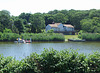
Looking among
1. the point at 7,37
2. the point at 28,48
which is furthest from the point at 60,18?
the point at 28,48

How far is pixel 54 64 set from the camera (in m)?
12.7

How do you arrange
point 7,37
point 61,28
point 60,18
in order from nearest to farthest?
point 7,37 → point 61,28 → point 60,18

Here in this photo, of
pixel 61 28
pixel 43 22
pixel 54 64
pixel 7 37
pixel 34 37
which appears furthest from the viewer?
pixel 61 28

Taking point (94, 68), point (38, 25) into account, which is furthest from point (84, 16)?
point (94, 68)

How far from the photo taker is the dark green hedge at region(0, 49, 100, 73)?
12320 millimetres

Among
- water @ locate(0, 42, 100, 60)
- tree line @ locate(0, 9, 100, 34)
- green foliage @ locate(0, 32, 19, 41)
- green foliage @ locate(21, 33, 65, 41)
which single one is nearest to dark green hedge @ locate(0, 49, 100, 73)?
water @ locate(0, 42, 100, 60)

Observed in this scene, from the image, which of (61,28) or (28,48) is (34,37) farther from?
(61,28)

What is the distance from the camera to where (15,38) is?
2783 inches

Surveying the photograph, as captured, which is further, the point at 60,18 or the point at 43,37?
the point at 60,18

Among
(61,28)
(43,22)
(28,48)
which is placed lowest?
(28,48)

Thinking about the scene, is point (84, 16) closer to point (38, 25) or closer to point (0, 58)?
point (38, 25)

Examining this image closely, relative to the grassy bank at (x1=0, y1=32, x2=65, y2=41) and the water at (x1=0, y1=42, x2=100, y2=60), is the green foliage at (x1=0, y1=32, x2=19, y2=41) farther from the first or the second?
the water at (x1=0, y1=42, x2=100, y2=60)

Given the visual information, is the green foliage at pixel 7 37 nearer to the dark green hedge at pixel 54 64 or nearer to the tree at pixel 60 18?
the tree at pixel 60 18

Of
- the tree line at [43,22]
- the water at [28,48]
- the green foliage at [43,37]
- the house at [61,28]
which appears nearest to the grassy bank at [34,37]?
the green foliage at [43,37]
